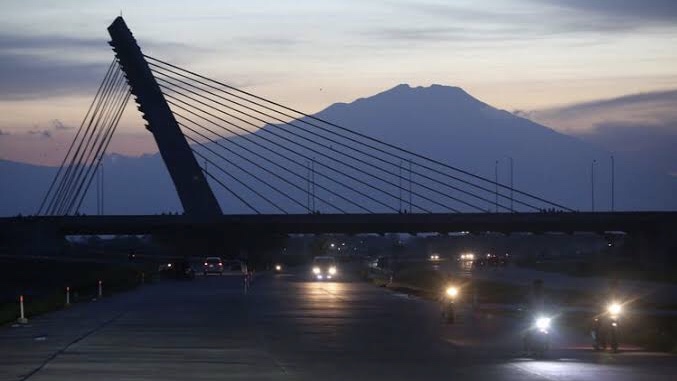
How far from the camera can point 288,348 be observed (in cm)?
3172

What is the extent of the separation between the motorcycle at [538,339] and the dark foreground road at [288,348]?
33cm

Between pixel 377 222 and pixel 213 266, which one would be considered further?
pixel 377 222

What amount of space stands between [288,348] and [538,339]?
5520mm

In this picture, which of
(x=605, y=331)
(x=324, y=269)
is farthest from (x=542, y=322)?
(x=324, y=269)

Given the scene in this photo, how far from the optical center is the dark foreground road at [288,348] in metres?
25.6

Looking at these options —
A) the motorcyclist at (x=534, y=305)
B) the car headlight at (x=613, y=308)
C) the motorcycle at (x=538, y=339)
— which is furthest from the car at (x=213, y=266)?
the motorcycle at (x=538, y=339)

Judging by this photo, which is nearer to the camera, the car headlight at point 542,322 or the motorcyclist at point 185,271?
the car headlight at point 542,322

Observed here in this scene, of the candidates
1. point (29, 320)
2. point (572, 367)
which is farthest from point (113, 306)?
point (572, 367)

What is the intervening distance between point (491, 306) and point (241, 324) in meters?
14.1

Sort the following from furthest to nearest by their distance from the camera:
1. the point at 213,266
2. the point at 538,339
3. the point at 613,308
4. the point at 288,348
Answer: the point at 213,266 → the point at 613,308 → the point at 288,348 → the point at 538,339

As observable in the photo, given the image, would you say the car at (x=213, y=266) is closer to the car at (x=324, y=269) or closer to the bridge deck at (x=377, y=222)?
the bridge deck at (x=377, y=222)

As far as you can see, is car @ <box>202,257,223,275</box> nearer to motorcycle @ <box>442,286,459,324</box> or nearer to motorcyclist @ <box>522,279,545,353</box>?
motorcycle @ <box>442,286,459,324</box>

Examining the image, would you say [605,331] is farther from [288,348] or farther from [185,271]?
[185,271]

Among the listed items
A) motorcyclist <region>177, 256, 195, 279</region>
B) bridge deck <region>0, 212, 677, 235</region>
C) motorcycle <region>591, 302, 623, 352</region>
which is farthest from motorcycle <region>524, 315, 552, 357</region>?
bridge deck <region>0, 212, 677, 235</region>
